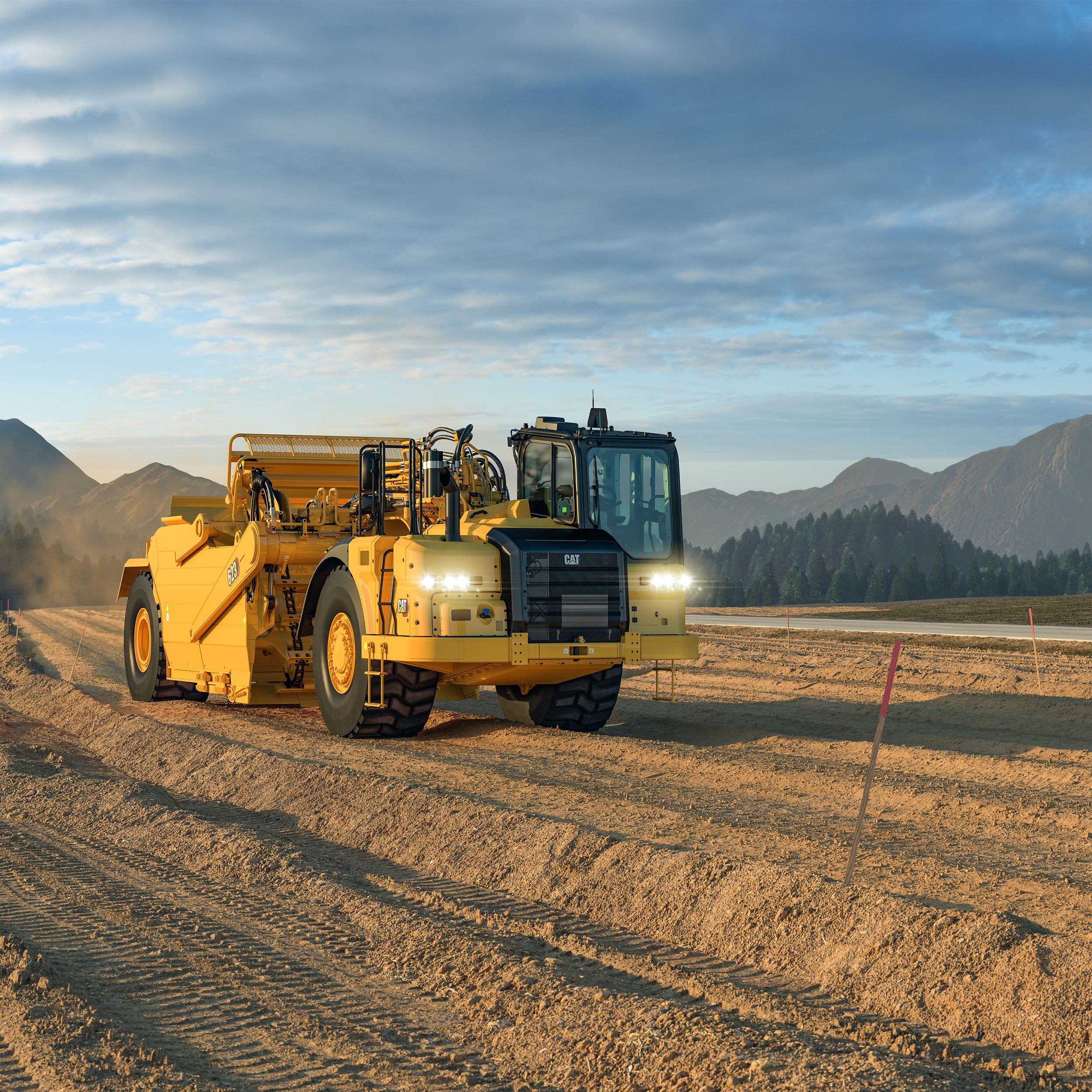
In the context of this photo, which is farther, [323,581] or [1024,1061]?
[323,581]

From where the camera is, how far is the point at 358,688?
12.8m

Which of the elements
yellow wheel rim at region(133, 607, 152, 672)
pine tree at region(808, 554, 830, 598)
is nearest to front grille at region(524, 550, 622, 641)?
yellow wheel rim at region(133, 607, 152, 672)

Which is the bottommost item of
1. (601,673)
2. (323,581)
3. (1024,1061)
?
(1024,1061)

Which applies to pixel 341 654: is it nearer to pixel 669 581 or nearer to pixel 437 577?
pixel 437 577

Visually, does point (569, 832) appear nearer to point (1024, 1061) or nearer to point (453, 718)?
point (1024, 1061)

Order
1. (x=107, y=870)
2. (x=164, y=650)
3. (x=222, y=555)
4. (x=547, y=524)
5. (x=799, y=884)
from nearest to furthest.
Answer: (x=799, y=884), (x=107, y=870), (x=547, y=524), (x=222, y=555), (x=164, y=650)

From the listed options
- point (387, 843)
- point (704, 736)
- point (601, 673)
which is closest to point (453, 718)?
point (601, 673)

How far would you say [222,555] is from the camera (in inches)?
590

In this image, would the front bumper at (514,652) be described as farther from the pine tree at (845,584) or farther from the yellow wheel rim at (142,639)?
the pine tree at (845,584)

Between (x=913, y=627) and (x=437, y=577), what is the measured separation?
109ft

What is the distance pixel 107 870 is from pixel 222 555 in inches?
294

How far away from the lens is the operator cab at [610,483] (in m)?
12.6

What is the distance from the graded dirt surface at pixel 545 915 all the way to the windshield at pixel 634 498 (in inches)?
84.2

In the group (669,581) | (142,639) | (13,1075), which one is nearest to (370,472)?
(669,581)
